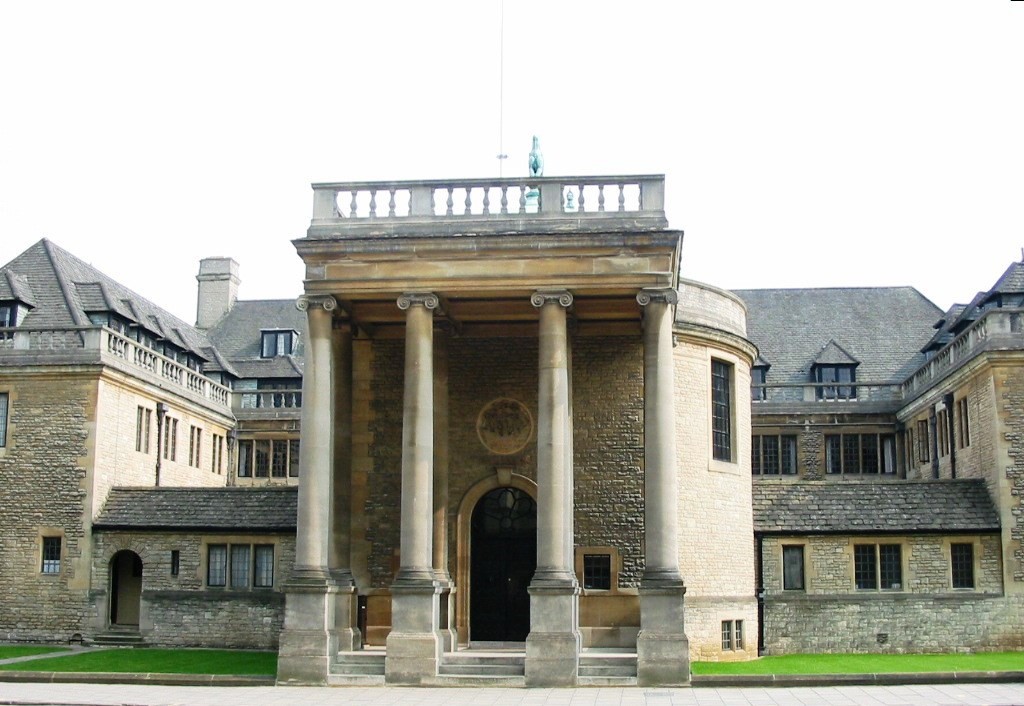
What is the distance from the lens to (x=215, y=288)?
56500 mm

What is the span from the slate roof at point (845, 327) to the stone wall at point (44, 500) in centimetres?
2472

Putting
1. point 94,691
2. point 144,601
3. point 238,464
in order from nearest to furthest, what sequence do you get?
point 94,691 → point 144,601 → point 238,464

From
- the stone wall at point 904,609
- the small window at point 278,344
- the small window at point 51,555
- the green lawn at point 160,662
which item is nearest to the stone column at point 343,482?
the green lawn at point 160,662

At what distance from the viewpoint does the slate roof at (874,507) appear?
33719 millimetres

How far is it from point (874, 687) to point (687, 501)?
7613 millimetres

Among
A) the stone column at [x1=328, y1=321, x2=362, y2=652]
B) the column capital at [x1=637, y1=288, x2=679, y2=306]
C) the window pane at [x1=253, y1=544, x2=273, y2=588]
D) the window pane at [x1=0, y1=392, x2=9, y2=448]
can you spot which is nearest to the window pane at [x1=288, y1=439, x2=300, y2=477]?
the window pane at [x1=253, y1=544, x2=273, y2=588]

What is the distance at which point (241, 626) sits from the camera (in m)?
34.7

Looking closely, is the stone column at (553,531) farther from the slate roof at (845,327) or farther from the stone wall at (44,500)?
the slate roof at (845,327)

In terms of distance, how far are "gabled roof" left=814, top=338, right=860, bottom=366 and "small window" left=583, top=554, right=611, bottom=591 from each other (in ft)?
64.2

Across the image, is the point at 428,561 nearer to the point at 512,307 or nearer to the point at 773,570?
the point at 512,307

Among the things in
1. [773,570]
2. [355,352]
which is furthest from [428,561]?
[773,570]

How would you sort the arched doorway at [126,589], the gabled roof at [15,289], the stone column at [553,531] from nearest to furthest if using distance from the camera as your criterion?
the stone column at [553,531], the gabled roof at [15,289], the arched doorway at [126,589]

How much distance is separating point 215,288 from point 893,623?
34.4 m

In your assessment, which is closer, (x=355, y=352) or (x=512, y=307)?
(x=512, y=307)
